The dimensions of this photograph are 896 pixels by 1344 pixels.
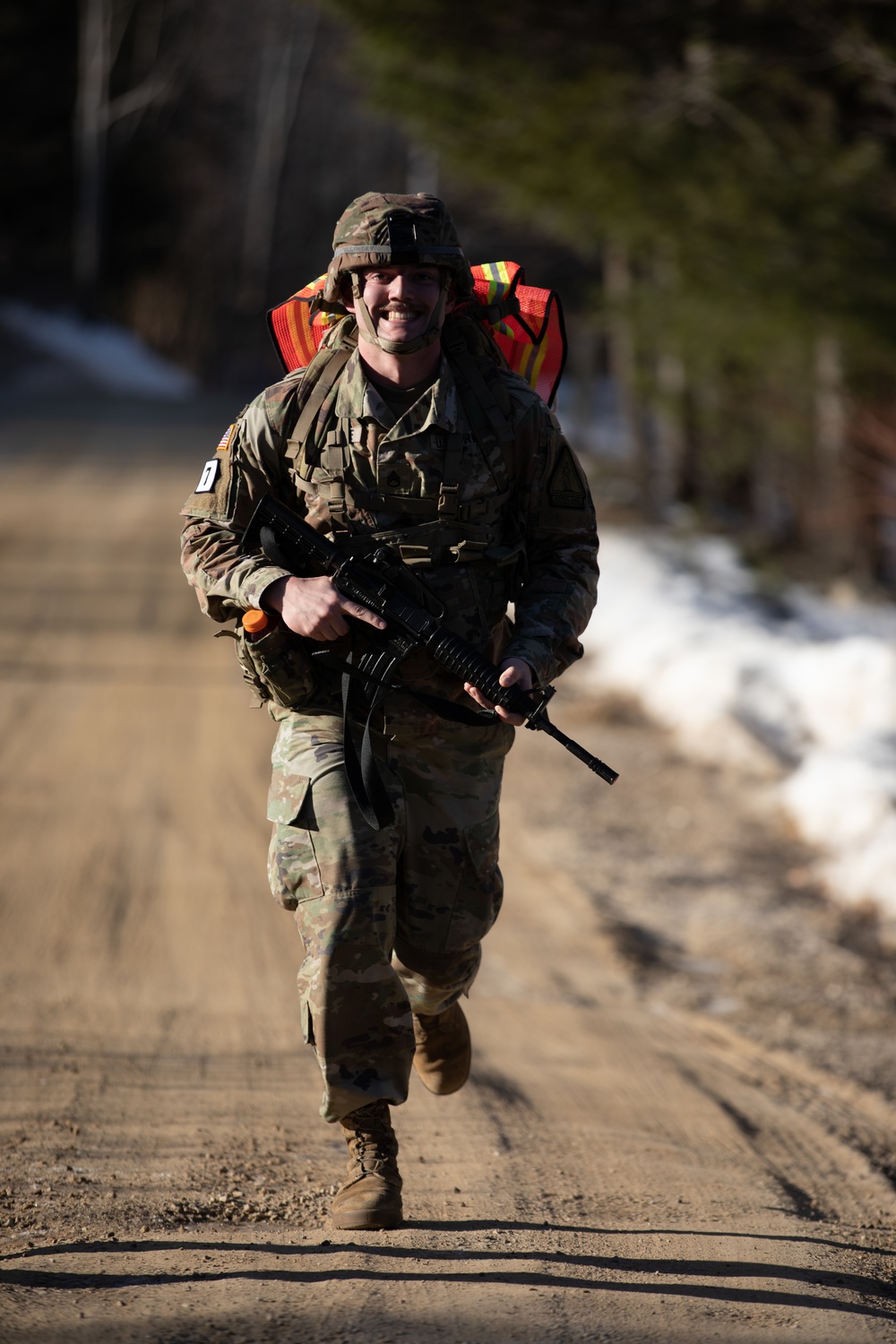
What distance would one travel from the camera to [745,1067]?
5.15 metres

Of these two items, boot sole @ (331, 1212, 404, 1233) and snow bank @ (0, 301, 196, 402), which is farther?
snow bank @ (0, 301, 196, 402)

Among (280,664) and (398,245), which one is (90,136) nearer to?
(398,245)

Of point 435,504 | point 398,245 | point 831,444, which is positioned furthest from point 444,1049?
point 831,444

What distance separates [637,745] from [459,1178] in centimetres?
576

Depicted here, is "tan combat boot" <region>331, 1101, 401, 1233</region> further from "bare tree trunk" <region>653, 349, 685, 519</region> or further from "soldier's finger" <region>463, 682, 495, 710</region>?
"bare tree trunk" <region>653, 349, 685, 519</region>

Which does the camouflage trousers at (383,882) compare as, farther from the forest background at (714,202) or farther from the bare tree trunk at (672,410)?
the bare tree trunk at (672,410)

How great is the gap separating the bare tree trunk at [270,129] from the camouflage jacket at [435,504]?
3625 centimetres

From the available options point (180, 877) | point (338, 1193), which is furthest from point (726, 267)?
point (338, 1193)

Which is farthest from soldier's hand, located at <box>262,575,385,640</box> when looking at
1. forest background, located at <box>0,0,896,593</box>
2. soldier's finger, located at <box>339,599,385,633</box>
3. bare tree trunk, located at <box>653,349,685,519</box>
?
bare tree trunk, located at <box>653,349,685,519</box>

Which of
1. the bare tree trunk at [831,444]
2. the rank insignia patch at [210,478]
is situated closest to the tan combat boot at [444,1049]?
the rank insignia patch at [210,478]

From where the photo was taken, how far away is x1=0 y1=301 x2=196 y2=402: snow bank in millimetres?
30141

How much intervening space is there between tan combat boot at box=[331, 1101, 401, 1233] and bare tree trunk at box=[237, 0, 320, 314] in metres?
37.0

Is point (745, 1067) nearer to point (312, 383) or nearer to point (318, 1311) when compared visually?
point (318, 1311)

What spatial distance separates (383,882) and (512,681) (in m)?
0.59
